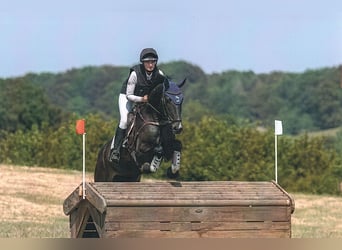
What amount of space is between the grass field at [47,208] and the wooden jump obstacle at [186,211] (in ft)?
12.7

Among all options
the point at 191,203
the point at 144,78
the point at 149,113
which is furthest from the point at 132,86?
the point at 191,203

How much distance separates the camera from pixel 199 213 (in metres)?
6.19

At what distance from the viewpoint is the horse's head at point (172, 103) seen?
24.2 ft

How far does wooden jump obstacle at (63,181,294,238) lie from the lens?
6070 mm

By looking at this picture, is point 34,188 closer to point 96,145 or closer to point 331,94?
point 96,145

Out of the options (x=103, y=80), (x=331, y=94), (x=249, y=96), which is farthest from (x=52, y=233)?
(x=103, y=80)

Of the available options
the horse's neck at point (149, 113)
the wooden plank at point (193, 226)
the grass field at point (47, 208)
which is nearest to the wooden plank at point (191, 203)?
the wooden plank at point (193, 226)

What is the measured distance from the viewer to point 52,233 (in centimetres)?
1080

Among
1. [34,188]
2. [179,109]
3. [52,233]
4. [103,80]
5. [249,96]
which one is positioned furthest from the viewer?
[103,80]

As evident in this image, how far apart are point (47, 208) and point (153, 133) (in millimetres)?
8358

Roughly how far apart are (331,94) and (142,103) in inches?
2629

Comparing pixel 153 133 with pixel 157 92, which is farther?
pixel 153 133

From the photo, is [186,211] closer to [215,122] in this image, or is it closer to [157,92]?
[157,92]

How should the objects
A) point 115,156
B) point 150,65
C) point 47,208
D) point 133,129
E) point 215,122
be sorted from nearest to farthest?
point 150,65 < point 133,129 < point 115,156 < point 47,208 < point 215,122
